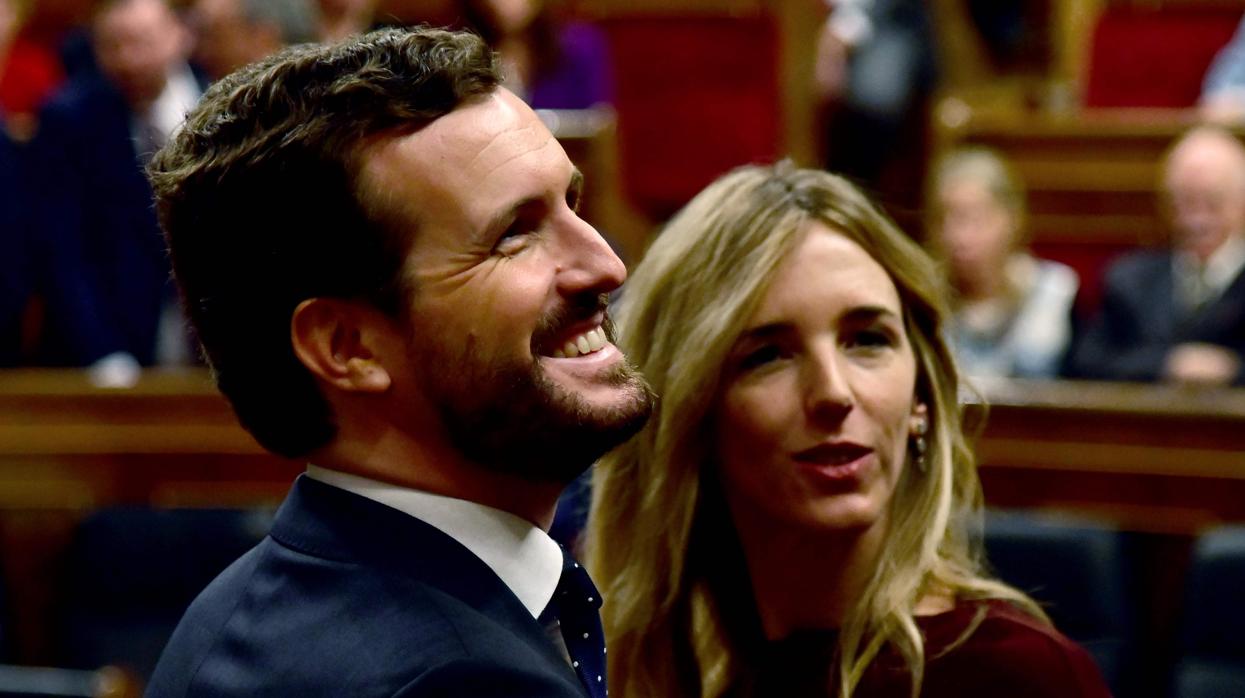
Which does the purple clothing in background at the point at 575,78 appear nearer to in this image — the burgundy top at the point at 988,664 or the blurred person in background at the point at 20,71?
the blurred person in background at the point at 20,71

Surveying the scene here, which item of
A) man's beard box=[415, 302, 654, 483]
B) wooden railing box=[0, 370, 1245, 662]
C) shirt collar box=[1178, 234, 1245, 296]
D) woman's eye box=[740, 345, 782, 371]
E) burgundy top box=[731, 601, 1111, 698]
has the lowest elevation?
wooden railing box=[0, 370, 1245, 662]

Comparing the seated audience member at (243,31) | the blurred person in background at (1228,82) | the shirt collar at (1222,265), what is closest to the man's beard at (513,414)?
the shirt collar at (1222,265)

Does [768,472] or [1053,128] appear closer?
[768,472]

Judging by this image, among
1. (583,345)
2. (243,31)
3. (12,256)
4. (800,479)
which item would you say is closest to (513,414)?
(583,345)

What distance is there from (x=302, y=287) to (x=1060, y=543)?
1.25m

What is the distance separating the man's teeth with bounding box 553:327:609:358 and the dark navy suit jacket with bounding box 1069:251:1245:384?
176 centimetres

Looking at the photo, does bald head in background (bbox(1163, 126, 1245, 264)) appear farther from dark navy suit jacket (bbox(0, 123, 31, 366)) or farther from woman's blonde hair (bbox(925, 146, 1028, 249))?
dark navy suit jacket (bbox(0, 123, 31, 366))

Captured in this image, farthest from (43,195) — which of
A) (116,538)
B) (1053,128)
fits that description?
(1053,128)

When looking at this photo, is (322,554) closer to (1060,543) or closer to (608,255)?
(608,255)

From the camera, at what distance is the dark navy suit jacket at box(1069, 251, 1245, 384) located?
2391 mm

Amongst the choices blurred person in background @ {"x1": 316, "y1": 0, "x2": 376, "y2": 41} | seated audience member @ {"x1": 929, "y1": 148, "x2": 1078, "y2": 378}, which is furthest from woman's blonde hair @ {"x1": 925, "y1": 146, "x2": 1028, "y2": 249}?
blurred person in background @ {"x1": 316, "y1": 0, "x2": 376, "y2": 41}

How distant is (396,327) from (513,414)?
0.23 feet

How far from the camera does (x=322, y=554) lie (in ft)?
2.43

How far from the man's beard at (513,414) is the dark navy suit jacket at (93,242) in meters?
2.10
